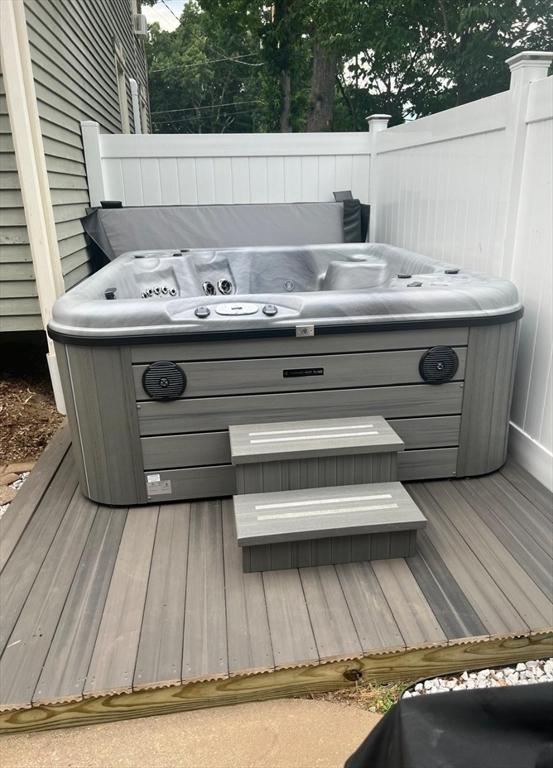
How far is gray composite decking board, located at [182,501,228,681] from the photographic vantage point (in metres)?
1.39

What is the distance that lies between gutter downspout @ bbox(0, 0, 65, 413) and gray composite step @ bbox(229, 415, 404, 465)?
1.47m

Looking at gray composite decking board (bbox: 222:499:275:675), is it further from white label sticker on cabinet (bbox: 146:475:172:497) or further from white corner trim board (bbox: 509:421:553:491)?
white corner trim board (bbox: 509:421:553:491)

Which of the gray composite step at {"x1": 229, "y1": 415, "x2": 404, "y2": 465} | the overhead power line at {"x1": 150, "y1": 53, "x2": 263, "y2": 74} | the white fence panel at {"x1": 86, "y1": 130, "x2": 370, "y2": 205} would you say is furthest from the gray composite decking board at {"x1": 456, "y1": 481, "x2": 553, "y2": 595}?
the overhead power line at {"x1": 150, "y1": 53, "x2": 263, "y2": 74}

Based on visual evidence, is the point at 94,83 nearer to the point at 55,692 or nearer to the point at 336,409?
the point at 336,409

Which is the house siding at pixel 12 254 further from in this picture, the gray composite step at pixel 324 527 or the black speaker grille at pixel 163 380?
the gray composite step at pixel 324 527

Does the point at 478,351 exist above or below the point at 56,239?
below

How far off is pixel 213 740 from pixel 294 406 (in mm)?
1103

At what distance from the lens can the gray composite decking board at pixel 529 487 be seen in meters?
2.06

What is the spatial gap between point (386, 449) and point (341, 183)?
3278 mm

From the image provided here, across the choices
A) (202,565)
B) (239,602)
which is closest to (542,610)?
(239,602)

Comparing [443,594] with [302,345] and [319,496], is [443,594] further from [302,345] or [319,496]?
[302,345]

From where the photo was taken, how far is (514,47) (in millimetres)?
8781

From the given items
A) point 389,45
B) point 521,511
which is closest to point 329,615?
point 521,511

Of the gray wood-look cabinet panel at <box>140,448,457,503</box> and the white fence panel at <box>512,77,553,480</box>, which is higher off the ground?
the white fence panel at <box>512,77,553,480</box>
